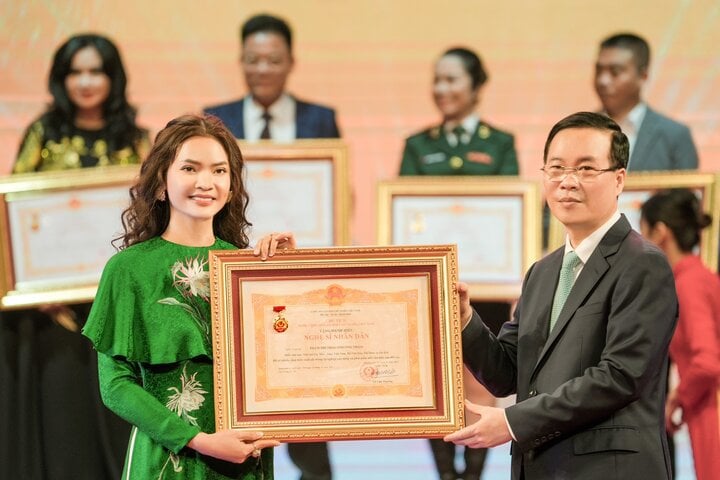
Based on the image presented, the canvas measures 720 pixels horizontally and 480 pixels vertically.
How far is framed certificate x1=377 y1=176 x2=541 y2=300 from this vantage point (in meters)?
4.63

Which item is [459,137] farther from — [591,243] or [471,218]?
[591,243]

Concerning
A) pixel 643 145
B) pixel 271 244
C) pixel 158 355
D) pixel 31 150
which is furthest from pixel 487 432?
pixel 31 150

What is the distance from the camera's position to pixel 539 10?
196 inches

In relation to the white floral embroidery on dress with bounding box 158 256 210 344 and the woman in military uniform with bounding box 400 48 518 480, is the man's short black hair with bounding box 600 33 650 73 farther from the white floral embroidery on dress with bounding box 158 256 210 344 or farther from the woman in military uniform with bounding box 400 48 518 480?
the white floral embroidery on dress with bounding box 158 256 210 344

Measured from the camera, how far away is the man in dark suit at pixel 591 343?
213cm

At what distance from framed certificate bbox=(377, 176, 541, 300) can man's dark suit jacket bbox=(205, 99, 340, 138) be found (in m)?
0.43

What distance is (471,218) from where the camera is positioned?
4.67m

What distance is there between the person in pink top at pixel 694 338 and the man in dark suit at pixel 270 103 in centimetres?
165

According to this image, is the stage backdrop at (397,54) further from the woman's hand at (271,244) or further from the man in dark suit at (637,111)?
the woman's hand at (271,244)

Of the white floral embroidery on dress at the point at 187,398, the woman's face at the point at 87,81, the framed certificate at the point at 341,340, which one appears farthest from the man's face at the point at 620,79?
the white floral embroidery on dress at the point at 187,398

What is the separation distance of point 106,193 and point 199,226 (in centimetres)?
224

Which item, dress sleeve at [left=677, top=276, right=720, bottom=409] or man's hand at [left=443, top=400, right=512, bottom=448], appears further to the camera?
dress sleeve at [left=677, top=276, right=720, bottom=409]

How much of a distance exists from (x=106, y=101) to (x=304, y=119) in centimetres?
96

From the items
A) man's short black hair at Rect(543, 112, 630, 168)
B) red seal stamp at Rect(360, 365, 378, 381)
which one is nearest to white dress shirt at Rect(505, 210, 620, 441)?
man's short black hair at Rect(543, 112, 630, 168)
